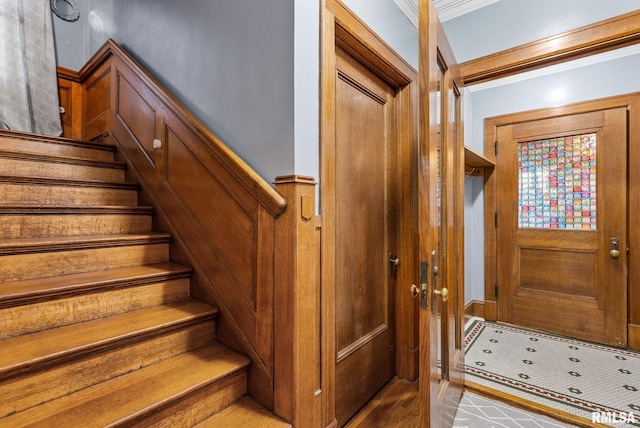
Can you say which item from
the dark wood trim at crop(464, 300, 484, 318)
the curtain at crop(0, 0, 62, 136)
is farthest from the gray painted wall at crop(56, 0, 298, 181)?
the dark wood trim at crop(464, 300, 484, 318)

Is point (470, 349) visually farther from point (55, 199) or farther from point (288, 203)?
point (55, 199)

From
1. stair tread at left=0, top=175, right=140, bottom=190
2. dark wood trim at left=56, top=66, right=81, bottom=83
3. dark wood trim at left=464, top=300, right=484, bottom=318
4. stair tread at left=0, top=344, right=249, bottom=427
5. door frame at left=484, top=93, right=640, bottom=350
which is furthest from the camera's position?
dark wood trim at left=464, top=300, right=484, bottom=318

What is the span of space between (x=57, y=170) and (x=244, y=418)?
1.94 metres

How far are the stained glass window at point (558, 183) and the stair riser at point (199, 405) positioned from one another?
11.0 feet

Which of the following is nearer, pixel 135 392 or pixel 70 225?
pixel 135 392

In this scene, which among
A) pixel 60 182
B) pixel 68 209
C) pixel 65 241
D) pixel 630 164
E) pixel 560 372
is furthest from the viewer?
pixel 630 164

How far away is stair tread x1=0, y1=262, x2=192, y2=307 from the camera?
1.21 metres

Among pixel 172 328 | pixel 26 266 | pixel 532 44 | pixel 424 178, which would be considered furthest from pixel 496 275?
pixel 26 266

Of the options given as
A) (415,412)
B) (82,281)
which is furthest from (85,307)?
(415,412)

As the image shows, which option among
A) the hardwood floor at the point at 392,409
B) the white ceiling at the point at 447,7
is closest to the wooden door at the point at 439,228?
the hardwood floor at the point at 392,409

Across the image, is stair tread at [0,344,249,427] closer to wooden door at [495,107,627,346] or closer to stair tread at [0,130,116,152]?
stair tread at [0,130,116,152]

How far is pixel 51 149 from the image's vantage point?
231 centimetres

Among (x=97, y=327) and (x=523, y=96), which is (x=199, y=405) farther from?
(x=523, y=96)

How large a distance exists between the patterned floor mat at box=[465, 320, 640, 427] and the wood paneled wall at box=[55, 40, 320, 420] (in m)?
1.71
